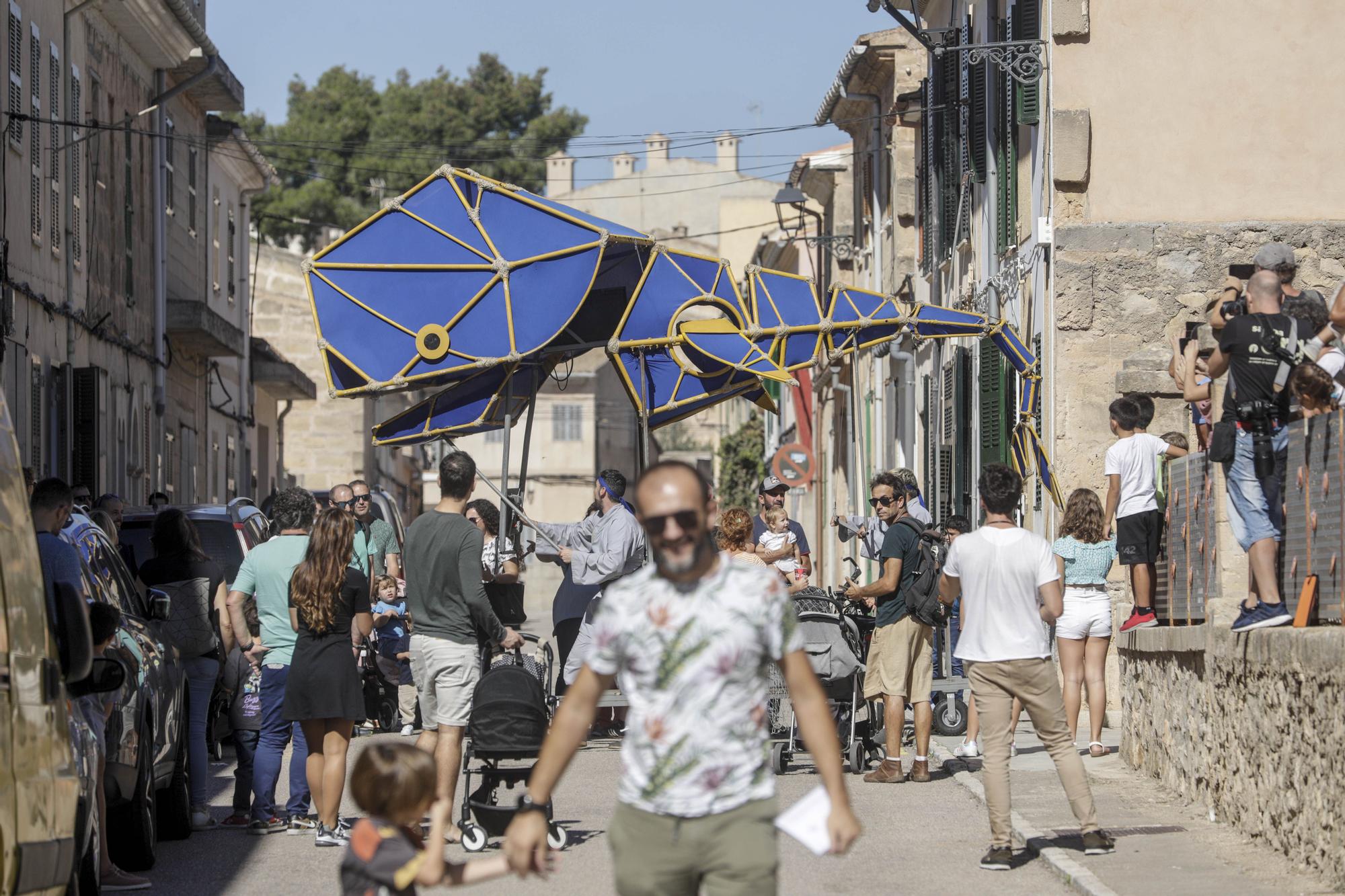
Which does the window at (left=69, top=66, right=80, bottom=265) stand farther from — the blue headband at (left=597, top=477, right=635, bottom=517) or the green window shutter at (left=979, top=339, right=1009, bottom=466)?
the blue headband at (left=597, top=477, right=635, bottom=517)

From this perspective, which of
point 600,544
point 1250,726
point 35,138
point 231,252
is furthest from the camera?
point 231,252

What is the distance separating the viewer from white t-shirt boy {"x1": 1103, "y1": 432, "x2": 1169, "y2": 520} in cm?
1384

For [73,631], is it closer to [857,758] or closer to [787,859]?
[787,859]

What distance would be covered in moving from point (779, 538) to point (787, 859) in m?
5.92

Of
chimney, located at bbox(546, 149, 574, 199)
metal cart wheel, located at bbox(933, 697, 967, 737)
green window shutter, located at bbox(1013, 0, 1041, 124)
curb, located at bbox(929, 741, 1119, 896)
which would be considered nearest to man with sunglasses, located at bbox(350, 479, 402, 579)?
metal cart wheel, located at bbox(933, 697, 967, 737)

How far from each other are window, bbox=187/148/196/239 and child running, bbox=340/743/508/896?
1077 inches

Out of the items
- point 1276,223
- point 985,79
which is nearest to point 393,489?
point 985,79

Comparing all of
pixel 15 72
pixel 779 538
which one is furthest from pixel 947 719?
pixel 15 72

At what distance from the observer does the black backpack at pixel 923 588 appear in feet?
43.5

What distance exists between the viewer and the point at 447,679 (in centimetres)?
1048

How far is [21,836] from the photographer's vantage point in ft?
20.2

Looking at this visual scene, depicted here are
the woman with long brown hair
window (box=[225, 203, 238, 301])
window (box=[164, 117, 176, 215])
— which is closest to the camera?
the woman with long brown hair

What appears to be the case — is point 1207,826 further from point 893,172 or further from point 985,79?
point 893,172

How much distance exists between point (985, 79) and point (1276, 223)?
439cm
